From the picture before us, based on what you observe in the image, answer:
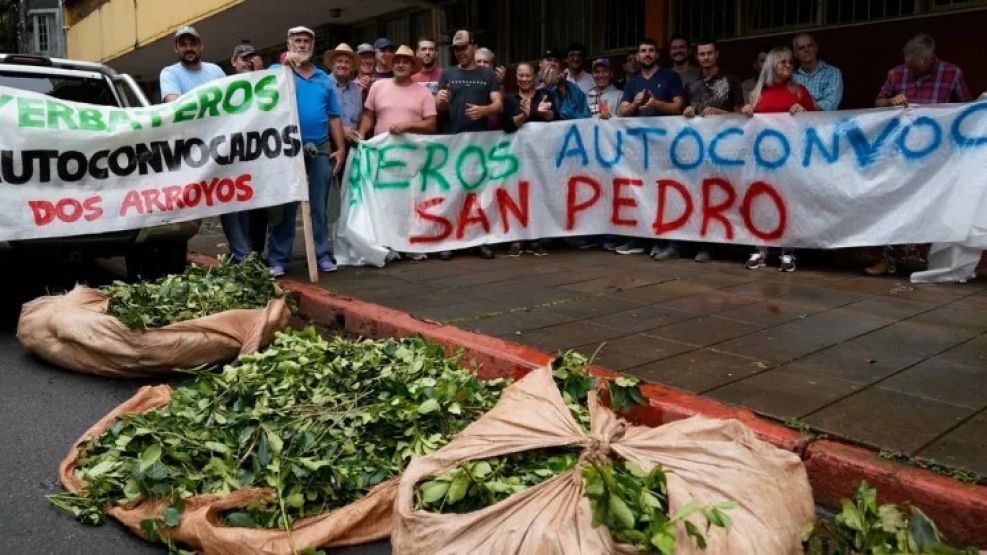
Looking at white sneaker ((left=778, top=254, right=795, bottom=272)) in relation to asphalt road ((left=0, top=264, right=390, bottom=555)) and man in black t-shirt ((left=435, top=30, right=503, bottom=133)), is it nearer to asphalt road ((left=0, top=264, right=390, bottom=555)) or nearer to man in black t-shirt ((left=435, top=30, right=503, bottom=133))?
man in black t-shirt ((left=435, top=30, right=503, bottom=133))

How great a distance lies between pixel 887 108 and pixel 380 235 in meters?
4.00

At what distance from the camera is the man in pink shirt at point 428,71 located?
761cm

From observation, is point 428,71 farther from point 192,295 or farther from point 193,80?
point 192,295

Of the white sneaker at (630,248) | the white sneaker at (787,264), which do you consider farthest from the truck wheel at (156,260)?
the white sneaker at (787,264)

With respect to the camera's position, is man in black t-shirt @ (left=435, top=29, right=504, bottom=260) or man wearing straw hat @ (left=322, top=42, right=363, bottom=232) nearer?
man in black t-shirt @ (left=435, top=29, right=504, bottom=260)

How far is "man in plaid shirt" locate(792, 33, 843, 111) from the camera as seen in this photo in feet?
21.2

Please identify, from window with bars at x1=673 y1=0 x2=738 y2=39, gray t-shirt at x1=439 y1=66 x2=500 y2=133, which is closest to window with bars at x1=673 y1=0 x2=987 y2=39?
window with bars at x1=673 y1=0 x2=738 y2=39

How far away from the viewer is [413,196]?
7.18 metres

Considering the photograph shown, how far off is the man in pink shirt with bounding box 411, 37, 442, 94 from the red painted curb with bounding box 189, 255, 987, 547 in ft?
10.7

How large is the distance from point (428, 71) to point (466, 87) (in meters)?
0.75

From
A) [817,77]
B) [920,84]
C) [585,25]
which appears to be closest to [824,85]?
[817,77]

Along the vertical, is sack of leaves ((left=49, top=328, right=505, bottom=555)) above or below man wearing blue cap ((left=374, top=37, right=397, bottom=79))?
below

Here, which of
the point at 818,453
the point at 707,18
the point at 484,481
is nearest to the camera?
the point at 484,481

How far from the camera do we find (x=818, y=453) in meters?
2.96
